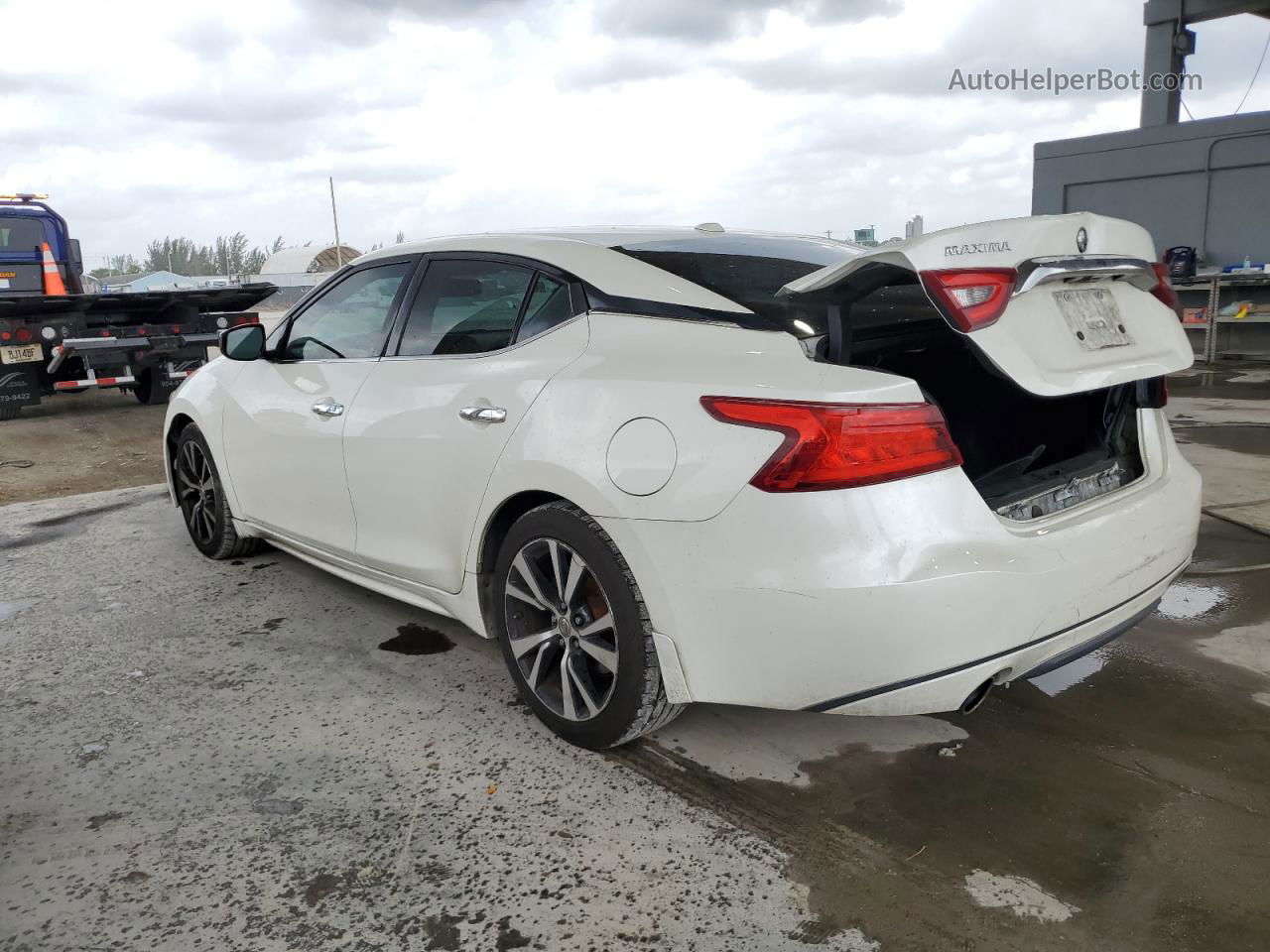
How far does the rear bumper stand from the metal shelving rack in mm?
12726

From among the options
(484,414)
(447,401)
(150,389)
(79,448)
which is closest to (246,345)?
(447,401)

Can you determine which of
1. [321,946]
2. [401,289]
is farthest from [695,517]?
[401,289]

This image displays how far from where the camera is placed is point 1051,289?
2463mm

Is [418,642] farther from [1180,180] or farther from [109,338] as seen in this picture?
[1180,180]

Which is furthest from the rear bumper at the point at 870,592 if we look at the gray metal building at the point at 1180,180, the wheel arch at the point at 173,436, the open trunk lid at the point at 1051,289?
the gray metal building at the point at 1180,180

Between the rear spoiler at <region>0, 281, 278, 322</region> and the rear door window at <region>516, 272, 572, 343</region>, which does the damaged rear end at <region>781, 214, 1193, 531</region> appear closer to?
the rear door window at <region>516, 272, 572, 343</region>

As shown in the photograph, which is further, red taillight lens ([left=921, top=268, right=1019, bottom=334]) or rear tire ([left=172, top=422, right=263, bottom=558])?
rear tire ([left=172, top=422, right=263, bottom=558])

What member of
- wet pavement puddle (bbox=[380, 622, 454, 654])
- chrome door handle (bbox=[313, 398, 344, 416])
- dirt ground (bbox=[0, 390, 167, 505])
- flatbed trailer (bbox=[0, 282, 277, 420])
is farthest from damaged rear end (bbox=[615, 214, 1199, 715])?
flatbed trailer (bbox=[0, 282, 277, 420])

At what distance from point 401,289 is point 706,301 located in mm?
1379

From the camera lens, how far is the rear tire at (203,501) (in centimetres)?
471

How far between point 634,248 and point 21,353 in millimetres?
9490

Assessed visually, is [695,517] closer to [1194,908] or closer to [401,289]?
[1194,908]

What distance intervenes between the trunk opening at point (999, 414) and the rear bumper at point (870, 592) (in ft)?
0.63

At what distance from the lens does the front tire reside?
2557 millimetres
